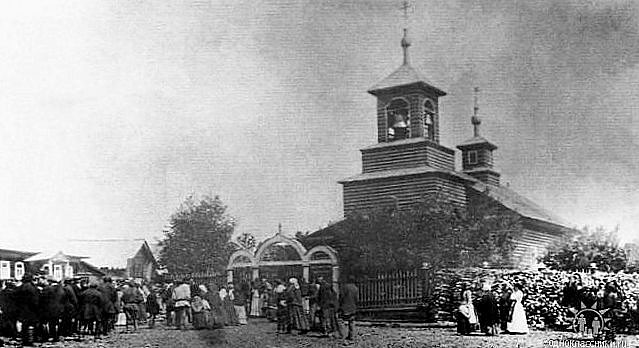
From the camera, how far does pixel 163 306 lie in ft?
17.4

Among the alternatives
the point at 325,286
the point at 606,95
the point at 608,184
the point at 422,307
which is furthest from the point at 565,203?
the point at 325,286

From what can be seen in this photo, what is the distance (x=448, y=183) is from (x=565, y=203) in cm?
78

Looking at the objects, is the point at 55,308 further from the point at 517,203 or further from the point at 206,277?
the point at 517,203

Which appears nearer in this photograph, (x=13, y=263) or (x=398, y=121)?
(x=398, y=121)

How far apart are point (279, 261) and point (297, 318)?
354mm

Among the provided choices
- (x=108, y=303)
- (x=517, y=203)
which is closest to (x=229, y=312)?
(x=108, y=303)

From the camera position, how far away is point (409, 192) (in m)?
5.05

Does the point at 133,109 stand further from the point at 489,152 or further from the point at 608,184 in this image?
the point at 608,184

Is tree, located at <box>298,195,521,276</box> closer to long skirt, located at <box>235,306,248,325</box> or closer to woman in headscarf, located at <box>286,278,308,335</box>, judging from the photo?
woman in headscarf, located at <box>286,278,308,335</box>

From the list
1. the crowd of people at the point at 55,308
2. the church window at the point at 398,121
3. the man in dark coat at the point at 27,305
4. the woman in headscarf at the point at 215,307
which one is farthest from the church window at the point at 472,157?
the man in dark coat at the point at 27,305

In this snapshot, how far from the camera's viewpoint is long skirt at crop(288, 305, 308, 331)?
519 centimetres

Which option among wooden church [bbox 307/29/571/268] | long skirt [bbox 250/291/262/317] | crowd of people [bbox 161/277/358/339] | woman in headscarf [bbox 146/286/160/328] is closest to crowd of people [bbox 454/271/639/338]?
wooden church [bbox 307/29/571/268]

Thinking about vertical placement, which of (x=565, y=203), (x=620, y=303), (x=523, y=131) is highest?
(x=523, y=131)

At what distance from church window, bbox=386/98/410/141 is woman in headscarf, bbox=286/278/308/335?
3.39ft
